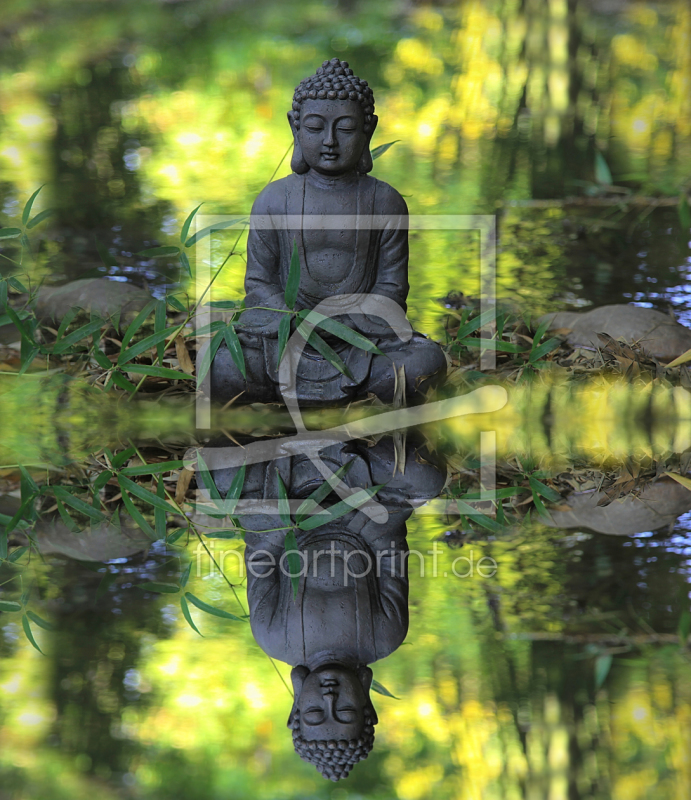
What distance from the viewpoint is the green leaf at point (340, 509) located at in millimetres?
1030

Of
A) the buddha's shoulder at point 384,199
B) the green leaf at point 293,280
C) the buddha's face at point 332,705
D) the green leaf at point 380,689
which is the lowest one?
the green leaf at point 380,689

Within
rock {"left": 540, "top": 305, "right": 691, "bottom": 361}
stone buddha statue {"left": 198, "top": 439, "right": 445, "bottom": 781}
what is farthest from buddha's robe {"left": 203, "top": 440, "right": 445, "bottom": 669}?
rock {"left": 540, "top": 305, "right": 691, "bottom": 361}

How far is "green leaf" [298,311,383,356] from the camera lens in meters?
1.58

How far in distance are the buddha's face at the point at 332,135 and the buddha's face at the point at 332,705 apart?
1.13 metres

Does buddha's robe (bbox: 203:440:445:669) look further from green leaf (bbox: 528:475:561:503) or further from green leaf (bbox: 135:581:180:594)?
green leaf (bbox: 528:475:561:503)

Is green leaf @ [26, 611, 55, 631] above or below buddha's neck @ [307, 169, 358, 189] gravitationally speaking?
below

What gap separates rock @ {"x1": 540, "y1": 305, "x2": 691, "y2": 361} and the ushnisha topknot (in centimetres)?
81

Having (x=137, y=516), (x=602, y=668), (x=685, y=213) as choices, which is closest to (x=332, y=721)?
(x=602, y=668)

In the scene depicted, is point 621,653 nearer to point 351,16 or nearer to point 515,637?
point 515,637

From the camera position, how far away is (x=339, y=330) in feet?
5.19

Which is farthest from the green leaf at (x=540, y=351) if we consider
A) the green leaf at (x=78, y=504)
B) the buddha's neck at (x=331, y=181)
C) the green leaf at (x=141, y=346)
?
the green leaf at (x=78, y=504)

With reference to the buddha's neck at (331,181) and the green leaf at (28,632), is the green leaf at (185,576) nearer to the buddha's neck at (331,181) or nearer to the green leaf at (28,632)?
the green leaf at (28,632)

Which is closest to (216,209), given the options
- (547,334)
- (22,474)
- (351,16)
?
(351,16)

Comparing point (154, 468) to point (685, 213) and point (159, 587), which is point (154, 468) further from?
point (685, 213)
